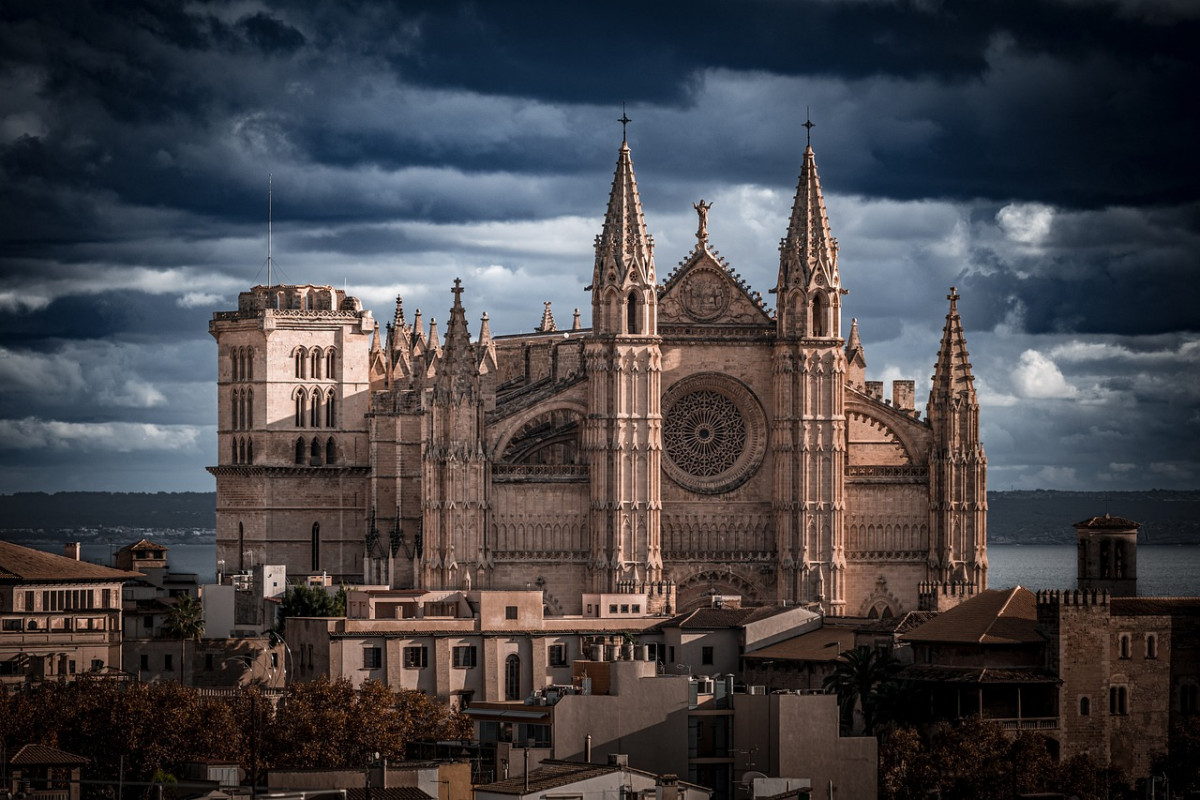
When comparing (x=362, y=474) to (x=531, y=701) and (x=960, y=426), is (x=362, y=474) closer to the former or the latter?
(x=960, y=426)

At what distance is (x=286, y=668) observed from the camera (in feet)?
372

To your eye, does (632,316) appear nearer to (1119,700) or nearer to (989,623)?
(989,623)

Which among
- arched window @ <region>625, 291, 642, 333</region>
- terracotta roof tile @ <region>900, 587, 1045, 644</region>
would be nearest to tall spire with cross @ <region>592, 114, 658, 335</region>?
arched window @ <region>625, 291, 642, 333</region>

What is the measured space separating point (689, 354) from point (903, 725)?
135 feet

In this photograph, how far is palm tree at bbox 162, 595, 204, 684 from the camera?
123 meters

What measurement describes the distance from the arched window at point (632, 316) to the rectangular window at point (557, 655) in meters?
21.3

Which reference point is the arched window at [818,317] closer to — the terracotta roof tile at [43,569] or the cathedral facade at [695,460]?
the cathedral facade at [695,460]

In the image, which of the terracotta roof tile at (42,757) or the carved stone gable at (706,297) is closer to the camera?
the terracotta roof tile at (42,757)

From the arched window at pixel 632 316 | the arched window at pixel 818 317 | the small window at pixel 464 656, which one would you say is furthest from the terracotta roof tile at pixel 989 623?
the arched window at pixel 818 317

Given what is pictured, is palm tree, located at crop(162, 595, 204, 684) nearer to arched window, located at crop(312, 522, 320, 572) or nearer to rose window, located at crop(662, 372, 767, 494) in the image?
arched window, located at crop(312, 522, 320, 572)

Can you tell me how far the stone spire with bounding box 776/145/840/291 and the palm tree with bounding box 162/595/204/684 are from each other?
2734 centimetres

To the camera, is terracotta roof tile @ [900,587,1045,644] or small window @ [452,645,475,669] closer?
terracotta roof tile @ [900,587,1045,644]

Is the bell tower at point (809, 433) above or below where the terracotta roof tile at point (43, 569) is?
above

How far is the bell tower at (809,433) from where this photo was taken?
130 metres
